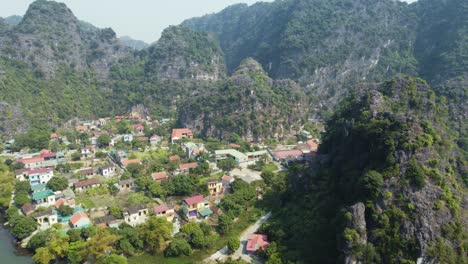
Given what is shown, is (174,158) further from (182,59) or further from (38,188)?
(182,59)

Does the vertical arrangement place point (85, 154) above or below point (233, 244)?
above

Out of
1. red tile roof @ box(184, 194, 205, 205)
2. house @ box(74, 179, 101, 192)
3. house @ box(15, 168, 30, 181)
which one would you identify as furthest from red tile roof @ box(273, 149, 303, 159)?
house @ box(15, 168, 30, 181)

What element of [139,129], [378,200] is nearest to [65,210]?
[378,200]

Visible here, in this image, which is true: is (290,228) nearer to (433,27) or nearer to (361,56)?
(361,56)

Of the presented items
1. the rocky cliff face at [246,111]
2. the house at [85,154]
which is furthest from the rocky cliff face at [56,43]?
the rocky cliff face at [246,111]

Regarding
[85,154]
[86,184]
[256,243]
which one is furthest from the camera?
[85,154]

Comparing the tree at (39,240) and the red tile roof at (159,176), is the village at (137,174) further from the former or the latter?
the tree at (39,240)

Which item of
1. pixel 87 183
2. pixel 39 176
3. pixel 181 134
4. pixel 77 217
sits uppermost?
pixel 181 134
